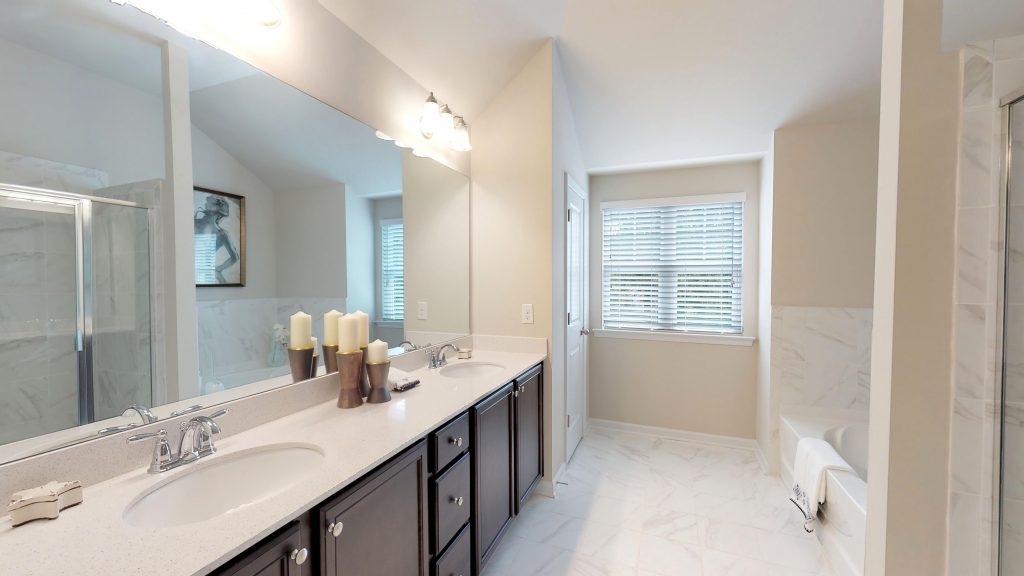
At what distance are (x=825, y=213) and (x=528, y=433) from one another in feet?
7.84

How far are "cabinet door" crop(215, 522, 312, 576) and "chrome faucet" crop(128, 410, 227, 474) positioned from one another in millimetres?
426

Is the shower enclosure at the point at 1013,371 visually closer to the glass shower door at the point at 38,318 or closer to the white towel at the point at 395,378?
the white towel at the point at 395,378

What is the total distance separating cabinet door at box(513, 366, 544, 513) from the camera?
2.09 m

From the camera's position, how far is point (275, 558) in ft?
2.75

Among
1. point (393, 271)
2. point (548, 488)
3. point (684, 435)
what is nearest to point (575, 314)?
point (548, 488)

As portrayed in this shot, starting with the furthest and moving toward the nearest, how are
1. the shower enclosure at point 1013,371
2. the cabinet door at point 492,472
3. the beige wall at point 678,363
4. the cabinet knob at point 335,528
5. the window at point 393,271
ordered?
the beige wall at point 678,363
the window at point 393,271
the cabinet door at point 492,472
the shower enclosure at point 1013,371
the cabinet knob at point 335,528

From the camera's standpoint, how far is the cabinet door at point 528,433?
6.87 ft

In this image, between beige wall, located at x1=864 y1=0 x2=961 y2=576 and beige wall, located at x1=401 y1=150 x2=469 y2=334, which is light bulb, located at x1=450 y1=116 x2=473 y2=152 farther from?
beige wall, located at x1=864 y1=0 x2=961 y2=576

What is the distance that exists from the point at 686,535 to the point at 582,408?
1.33 m

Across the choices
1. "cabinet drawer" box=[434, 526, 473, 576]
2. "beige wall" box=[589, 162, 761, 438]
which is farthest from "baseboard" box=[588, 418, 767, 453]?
"cabinet drawer" box=[434, 526, 473, 576]

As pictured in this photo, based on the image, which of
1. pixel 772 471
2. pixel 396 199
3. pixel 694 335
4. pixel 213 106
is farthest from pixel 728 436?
pixel 213 106

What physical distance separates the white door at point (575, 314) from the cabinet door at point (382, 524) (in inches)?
65.4

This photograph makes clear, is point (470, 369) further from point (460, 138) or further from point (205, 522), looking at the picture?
point (205, 522)

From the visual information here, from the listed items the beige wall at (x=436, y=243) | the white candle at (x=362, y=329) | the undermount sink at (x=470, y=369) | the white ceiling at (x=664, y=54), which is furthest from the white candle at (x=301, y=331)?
the white ceiling at (x=664, y=54)
